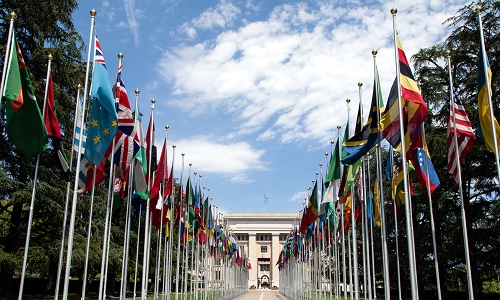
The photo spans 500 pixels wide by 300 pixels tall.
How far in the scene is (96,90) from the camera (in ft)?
41.3

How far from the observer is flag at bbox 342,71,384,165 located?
13.7 m

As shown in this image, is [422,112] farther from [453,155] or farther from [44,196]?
[44,196]

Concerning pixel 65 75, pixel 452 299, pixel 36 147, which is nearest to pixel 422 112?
pixel 36 147

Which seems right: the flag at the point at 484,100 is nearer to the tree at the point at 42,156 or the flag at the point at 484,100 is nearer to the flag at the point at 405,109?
the flag at the point at 405,109

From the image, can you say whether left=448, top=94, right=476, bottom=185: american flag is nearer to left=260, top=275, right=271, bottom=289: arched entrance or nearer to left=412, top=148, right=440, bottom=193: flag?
left=412, top=148, right=440, bottom=193: flag

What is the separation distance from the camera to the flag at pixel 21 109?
10641 millimetres

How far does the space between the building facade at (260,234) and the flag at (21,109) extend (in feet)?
316

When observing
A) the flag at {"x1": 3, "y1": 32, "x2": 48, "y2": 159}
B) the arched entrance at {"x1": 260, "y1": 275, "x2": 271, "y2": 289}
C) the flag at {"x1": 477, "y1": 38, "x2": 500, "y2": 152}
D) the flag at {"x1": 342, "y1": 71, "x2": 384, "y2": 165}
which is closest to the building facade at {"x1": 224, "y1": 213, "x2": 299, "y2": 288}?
the arched entrance at {"x1": 260, "y1": 275, "x2": 271, "y2": 289}

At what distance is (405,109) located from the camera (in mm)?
13016

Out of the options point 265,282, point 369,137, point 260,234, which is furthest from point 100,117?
point 265,282

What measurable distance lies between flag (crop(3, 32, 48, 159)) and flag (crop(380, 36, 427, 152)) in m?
8.52

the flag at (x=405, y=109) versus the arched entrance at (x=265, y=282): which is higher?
the flag at (x=405, y=109)

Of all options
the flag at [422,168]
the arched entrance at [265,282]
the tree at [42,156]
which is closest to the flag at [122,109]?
the flag at [422,168]

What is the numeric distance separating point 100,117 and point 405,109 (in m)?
7.93
